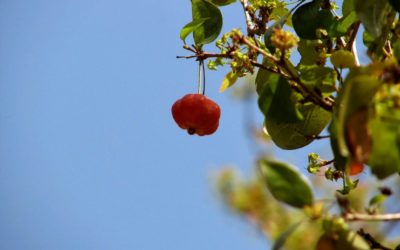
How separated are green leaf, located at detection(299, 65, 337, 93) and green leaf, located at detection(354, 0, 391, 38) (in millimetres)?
229

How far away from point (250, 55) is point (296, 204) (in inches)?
25.1

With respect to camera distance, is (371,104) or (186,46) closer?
(371,104)

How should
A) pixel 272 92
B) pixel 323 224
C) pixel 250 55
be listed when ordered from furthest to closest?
1. pixel 250 55
2. pixel 272 92
3. pixel 323 224

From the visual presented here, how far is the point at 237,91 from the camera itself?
6363 mm

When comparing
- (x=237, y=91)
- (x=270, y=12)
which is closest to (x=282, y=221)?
(x=237, y=91)

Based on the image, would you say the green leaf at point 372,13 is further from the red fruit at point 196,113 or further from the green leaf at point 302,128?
the red fruit at point 196,113

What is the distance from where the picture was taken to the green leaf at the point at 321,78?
1557 millimetres

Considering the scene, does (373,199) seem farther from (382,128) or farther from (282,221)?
(282,221)

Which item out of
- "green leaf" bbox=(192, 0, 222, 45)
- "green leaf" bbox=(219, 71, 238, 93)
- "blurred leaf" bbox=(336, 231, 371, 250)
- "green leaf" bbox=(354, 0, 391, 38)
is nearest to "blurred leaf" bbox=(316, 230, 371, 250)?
"blurred leaf" bbox=(336, 231, 371, 250)

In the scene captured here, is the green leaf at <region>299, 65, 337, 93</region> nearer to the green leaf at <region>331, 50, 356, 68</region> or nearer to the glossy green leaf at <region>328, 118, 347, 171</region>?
the green leaf at <region>331, 50, 356, 68</region>

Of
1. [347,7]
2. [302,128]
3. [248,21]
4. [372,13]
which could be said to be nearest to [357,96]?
[372,13]

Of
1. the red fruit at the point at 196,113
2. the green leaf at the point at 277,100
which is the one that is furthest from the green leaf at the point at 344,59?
the red fruit at the point at 196,113

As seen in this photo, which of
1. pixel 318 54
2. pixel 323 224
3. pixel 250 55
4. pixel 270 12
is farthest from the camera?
pixel 270 12

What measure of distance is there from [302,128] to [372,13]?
18.8 inches
